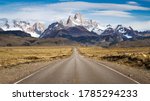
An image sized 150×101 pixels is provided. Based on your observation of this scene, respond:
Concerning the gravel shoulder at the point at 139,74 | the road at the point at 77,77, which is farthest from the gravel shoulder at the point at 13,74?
the gravel shoulder at the point at 139,74

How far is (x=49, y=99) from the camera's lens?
16.9m

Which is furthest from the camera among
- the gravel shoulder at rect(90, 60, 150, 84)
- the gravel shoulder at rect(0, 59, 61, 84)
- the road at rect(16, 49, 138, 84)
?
the gravel shoulder at rect(0, 59, 61, 84)

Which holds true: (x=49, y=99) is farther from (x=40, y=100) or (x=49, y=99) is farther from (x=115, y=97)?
(x=115, y=97)

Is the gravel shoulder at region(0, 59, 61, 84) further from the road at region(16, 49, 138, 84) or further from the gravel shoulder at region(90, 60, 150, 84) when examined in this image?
the gravel shoulder at region(90, 60, 150, 84)

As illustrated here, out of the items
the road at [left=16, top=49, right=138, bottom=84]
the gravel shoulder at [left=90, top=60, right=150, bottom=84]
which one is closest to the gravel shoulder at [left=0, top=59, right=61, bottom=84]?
the road at [left=16, top=49, right=138, bottom=84]

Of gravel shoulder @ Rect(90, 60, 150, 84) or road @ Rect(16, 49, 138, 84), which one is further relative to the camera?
gravel shoulder @ Rect(90, 60, 150, 84)

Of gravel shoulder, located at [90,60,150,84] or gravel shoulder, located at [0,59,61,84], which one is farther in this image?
gravel shoulder, located at [0,59,61,84]

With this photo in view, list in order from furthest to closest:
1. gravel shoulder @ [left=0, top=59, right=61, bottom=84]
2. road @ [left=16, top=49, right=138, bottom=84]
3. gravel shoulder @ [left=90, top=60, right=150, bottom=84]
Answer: gravel shoulder @ [left=0, top=59, right=61, bottom=84] < gravel shoulder @ [left=90, top=60, right=150, bottom=84] < road @ [left=16, top=49, right=138, bottom=84]

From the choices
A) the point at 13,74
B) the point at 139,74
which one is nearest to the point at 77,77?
the point at 139,74

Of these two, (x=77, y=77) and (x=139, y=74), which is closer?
(x=77, y=77)

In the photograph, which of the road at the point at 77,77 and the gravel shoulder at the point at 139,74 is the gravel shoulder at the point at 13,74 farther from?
the gravel shoulder at the point at 139,74

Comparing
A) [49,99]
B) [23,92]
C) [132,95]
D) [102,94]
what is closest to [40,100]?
[49,99]

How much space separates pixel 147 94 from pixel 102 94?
247cm

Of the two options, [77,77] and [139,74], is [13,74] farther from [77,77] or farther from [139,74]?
[139,74]
